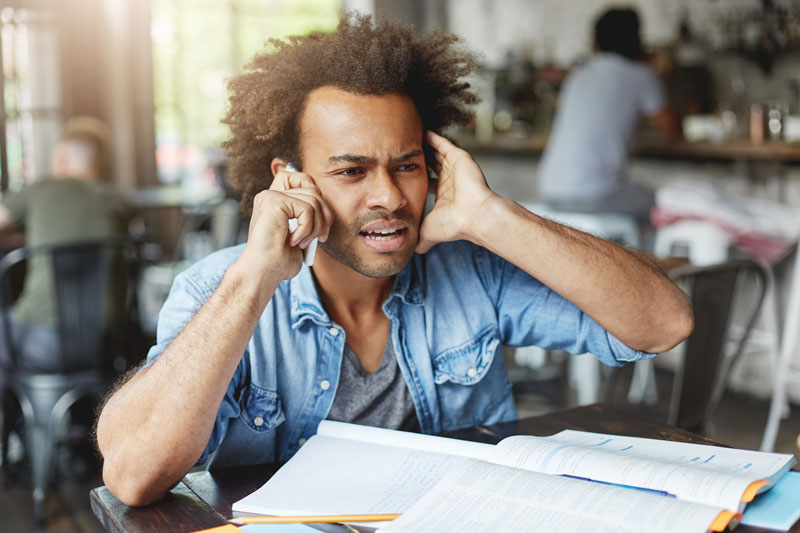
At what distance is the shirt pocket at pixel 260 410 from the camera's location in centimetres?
130

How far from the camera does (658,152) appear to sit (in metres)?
3.82

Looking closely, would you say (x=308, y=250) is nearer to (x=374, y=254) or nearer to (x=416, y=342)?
Answer: (x=374, y=254)

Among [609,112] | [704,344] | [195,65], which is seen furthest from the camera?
[195,65]

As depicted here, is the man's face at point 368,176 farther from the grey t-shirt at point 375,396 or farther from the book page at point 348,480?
the book page at point 348,480

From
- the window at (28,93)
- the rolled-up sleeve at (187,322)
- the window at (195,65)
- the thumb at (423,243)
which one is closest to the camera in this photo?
the rolled-up sleeve at (187,322)

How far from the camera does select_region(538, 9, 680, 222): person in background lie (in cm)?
365

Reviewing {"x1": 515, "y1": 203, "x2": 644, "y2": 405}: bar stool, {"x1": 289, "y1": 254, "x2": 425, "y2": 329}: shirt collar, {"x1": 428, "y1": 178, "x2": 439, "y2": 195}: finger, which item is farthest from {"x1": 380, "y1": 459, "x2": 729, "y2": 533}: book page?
{"x1": 515, "y1": 203, "x2": 644, "y2": 405}: bar stool

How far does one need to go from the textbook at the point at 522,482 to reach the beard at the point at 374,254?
0.29 meters

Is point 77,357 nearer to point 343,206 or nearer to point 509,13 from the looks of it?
point 343,206

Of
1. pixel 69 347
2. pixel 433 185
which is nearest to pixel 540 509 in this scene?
pixel 433 185

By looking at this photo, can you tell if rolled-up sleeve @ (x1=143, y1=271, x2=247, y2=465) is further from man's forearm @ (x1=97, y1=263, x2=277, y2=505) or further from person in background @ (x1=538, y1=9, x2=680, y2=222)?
person in background @ (x1=538, y1=9, x2=680, y2=222)

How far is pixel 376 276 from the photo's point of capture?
4.57 feet

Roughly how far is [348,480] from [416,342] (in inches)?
16.0

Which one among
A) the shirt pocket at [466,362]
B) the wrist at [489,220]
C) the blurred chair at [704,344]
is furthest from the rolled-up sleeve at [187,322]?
→ the blurred chair at [704,344]
